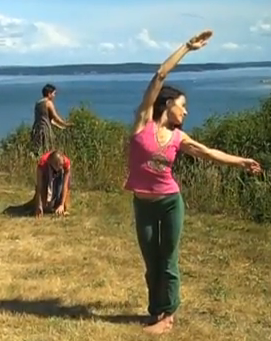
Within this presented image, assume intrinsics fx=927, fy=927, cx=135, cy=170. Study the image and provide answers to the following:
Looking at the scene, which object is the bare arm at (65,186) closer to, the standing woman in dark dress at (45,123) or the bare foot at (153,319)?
the standing woman in dark dress at (45,123)

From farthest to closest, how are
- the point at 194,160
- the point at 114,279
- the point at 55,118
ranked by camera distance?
the point at 55,118, the point at 194,160, the point at 114,279

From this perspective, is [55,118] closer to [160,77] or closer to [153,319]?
[153,319]

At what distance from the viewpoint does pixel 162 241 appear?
6191mm

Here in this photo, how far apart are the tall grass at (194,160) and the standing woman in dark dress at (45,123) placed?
9.3 inches

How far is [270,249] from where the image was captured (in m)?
9.03

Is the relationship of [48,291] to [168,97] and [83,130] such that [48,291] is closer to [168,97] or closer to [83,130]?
[168,97]

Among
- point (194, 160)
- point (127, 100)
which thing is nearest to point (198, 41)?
point (194, 160)

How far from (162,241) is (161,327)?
2.05 feet

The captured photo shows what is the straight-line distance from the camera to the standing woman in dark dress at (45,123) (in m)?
14.4

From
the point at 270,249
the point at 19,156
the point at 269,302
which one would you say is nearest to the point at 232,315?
the point at 269,302

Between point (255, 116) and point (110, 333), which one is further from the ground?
point (255, 116)

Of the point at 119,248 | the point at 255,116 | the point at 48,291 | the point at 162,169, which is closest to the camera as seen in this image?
the point at 162,169

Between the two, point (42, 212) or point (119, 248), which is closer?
point (119, 248)

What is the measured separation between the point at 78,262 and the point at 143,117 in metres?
2.68
